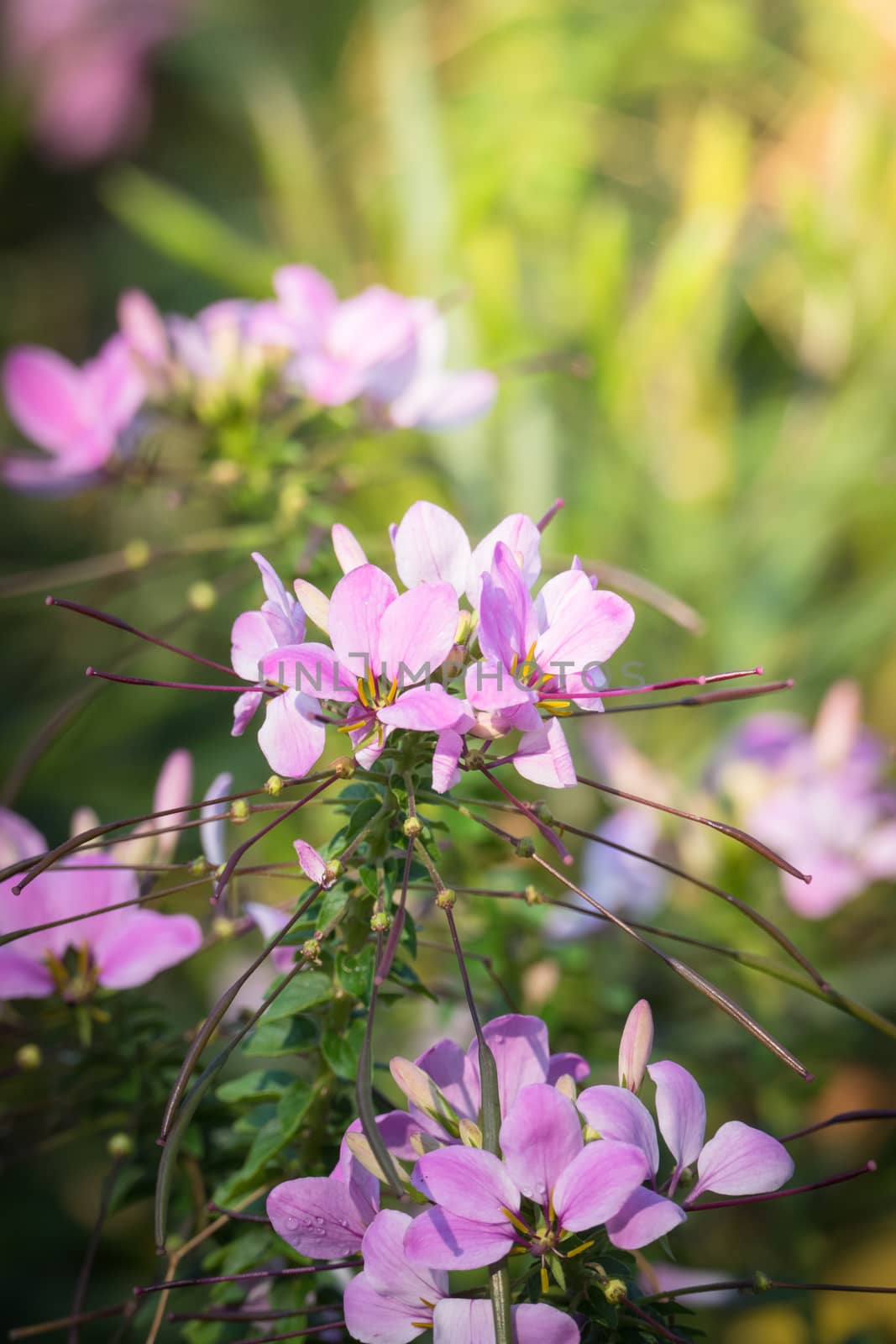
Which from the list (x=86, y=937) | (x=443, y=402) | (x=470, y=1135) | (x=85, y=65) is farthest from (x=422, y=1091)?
(x=85, y=65)

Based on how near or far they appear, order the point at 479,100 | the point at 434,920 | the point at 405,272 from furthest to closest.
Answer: the point at 479,100 < the point at 405,272 < the point at 434,920

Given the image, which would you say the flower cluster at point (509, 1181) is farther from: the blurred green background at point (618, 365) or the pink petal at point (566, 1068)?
the blurred green background at point (618, 365)

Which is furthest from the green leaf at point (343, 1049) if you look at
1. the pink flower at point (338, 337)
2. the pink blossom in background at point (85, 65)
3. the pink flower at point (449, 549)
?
the pink blossom in background at point (85, 65)

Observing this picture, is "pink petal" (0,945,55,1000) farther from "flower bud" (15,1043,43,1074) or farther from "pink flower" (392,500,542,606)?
"pink flower" (392,500,542,606)

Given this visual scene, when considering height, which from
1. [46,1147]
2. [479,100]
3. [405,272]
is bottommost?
[46,1147]

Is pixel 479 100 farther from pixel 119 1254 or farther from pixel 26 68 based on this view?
pixel 119 1254

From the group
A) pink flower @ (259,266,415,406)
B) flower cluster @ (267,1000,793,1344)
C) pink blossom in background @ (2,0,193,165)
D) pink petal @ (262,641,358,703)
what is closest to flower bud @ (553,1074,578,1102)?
flower cluster @ (267,1000,793,1344)

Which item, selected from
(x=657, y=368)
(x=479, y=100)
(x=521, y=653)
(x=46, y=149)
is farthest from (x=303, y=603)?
(x=46, y=149)
